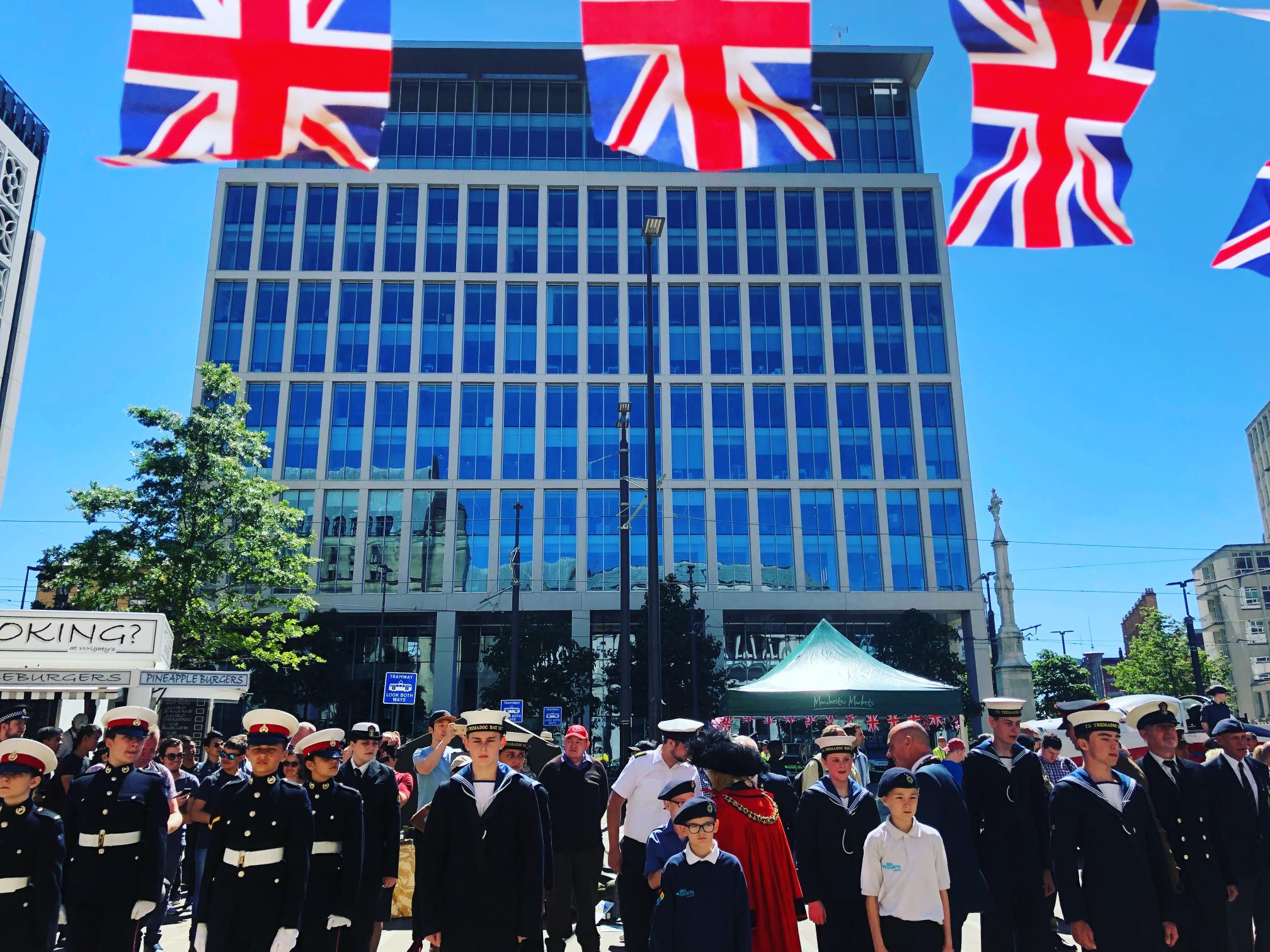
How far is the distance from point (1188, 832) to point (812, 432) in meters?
48.7

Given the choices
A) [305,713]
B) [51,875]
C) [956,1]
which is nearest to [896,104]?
[305,713]

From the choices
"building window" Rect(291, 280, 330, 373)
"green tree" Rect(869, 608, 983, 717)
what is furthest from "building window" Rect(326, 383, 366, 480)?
"green tree" Rect(869, 608, 983, 717)

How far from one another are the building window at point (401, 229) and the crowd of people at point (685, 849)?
50.7 m

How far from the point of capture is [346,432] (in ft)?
175

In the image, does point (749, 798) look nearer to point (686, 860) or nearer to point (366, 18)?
point (686, 860)

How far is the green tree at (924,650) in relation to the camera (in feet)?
158

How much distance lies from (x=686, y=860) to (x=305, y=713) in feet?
169

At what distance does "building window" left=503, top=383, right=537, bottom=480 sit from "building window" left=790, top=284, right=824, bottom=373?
53.6 ft

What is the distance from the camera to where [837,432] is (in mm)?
55031

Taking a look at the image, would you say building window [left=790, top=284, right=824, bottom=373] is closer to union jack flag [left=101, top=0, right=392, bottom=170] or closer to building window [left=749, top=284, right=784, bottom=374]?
building window [left=749, top=284, right=784, bottom=374]

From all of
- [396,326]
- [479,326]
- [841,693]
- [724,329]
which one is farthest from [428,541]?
[841,693]

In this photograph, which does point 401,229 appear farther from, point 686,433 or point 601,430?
point 686,433

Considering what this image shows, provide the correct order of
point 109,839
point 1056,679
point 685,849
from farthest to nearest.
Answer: point 1056,679, point 109,839, point 685,849

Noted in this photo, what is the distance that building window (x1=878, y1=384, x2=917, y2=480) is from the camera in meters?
54.7
